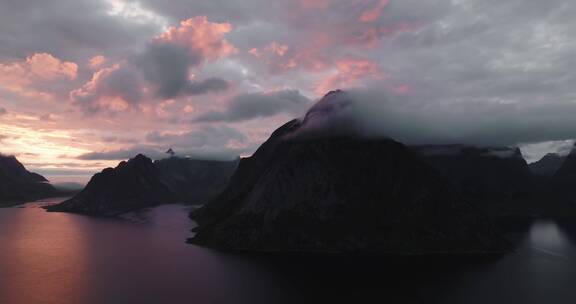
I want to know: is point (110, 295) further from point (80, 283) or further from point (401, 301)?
point (401, 301)

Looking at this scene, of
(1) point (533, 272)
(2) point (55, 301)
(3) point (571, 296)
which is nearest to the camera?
(2) point (55, 301)

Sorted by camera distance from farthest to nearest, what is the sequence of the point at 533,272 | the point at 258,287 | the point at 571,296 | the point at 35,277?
the point at 533,272, the point at 35,277, the point at 258,287, the point at 571,296

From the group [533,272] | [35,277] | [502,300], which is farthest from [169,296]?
[533,272]

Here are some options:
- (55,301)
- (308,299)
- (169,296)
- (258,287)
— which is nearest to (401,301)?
(308,299)

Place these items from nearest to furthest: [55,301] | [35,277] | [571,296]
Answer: [55,301] < [571,296] < [35,277]

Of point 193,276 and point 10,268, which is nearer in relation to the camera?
point 193,276

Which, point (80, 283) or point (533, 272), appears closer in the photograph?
point (80, 283)

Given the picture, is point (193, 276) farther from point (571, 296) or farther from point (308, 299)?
point (571, 296)

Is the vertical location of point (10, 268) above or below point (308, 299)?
above

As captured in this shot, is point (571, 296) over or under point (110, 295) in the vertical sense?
under
